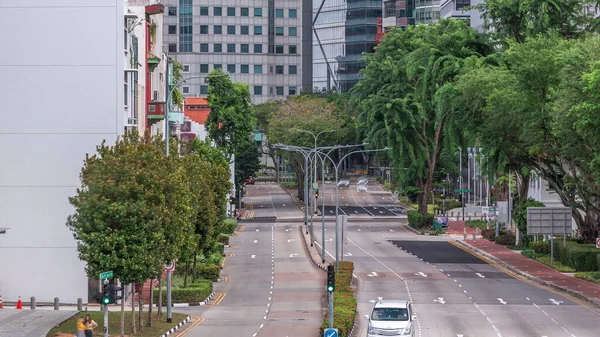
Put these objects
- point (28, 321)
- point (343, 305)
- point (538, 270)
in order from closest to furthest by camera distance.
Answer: point (28, 321) → point (343, 305) → point (538, 270)

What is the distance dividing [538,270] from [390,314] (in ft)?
101

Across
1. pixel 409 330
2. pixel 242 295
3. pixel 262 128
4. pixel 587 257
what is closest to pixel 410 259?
pixel 587 257

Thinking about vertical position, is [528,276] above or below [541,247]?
below

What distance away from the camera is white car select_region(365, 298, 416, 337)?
4097 cm

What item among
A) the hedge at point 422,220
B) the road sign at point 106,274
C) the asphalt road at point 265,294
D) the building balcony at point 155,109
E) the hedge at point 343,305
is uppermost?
the building balcony at point 155,109

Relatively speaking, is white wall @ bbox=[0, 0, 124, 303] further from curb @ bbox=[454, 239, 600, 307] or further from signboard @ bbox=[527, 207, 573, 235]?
signboard @ bbox=[527, 207, 573, 235]

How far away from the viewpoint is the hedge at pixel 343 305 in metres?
42.7

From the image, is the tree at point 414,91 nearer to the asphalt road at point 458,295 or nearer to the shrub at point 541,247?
the asphalt road at point 458,295

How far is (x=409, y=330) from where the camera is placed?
4100 cm

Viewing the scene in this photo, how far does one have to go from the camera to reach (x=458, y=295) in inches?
2283

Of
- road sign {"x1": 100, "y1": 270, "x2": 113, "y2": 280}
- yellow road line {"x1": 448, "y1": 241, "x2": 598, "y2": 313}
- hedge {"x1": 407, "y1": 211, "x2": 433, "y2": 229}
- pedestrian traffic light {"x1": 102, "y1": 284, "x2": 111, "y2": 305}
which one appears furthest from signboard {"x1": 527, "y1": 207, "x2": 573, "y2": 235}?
pedestrian traffic light {"x1": 102, "y1": 284, "x2": 111, "y2": 305}

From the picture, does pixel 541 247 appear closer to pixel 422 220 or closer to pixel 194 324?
pixel 422 220

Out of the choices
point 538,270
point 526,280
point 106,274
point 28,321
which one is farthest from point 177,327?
point 538,270

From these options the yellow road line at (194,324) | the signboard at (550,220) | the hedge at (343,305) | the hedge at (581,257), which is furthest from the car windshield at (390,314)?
the signboard at (550,220)
